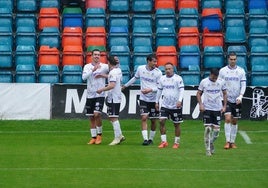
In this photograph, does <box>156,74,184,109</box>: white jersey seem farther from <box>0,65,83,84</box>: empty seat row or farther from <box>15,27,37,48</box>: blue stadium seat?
<box>15,27,37,48</box>: blue stadium seat

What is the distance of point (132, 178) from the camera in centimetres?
1736

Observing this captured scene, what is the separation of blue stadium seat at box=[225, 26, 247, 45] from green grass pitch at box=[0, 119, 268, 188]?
5.19 metres

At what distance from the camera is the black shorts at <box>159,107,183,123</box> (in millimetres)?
22906

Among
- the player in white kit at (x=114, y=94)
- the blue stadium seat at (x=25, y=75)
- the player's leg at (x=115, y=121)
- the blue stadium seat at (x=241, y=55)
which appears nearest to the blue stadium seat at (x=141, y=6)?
the blue stadium seat at (x=241, y=55)

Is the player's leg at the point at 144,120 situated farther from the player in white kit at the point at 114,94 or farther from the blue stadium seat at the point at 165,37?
the blue stadium seat at the point at 165,37

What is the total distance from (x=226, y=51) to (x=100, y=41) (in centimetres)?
444

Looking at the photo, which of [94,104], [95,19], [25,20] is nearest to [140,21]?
[95,19]

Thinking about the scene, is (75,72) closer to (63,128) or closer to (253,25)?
(63,128)

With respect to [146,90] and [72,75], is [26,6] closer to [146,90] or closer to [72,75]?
[72,75]

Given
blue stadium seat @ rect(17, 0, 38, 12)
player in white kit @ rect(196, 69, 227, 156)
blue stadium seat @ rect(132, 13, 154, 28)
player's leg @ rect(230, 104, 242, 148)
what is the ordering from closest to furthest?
player in white kit @ rect(196, 69, 227, 156) → player's leg @ rect(230, 104, 242, 148) → blue stadium seat @ rect(132, 13, 154, 28) → blue stadium seat @ rect(17, 0, 38, 12)

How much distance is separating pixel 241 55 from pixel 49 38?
21.8 feet

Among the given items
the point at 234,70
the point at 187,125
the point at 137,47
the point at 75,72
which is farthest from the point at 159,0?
the point at 234,70

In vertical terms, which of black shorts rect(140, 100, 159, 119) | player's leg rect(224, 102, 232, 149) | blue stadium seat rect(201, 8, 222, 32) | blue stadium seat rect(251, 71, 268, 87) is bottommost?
player's leg rect(224, 102, 232, 149)

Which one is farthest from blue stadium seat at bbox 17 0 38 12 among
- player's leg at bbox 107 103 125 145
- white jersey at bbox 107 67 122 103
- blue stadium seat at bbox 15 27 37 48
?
player's leg at bbox 107 103 125 145
